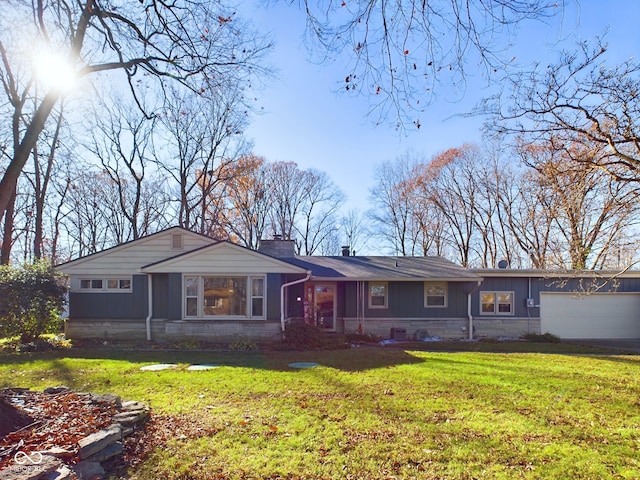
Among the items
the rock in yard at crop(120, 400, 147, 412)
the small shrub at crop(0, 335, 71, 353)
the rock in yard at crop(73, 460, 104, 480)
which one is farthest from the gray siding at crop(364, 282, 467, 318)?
the rock in yard at crop(73, 460, 104, 480)

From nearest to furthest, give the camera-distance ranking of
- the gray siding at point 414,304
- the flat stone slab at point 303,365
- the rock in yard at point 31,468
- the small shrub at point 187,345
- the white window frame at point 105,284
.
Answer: the rock in yard at point 31,468 < the flat stone slab at point 303,365 < the small shrub at point 187,345 < the white window frame at point 105,284 < the gray siding at point 414,304

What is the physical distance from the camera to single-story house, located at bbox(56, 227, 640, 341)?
1362 centimetres

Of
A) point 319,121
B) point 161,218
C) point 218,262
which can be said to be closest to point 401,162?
point 161,218

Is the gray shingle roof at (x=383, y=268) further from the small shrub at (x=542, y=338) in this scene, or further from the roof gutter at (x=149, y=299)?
the roof gutter at (x=149, y=299)

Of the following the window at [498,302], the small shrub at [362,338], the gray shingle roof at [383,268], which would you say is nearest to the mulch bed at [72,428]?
the small shrub at [362,338]

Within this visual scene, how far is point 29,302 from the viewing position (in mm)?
12828

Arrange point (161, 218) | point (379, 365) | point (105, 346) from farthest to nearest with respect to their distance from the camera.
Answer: point (161, 218)
point (105, 346)
point (379, 365)

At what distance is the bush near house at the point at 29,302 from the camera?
41.5 ft

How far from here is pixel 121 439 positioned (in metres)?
4.56

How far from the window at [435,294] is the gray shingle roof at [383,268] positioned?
0.51m

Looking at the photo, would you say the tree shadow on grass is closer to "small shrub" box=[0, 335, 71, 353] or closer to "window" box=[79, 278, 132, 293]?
"small shrub" box=[0, 335, 71, 353]

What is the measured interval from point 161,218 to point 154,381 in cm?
2445

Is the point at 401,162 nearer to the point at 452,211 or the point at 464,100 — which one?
the point at 452,211

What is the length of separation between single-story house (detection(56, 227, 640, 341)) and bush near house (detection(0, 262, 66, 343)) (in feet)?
3.74
